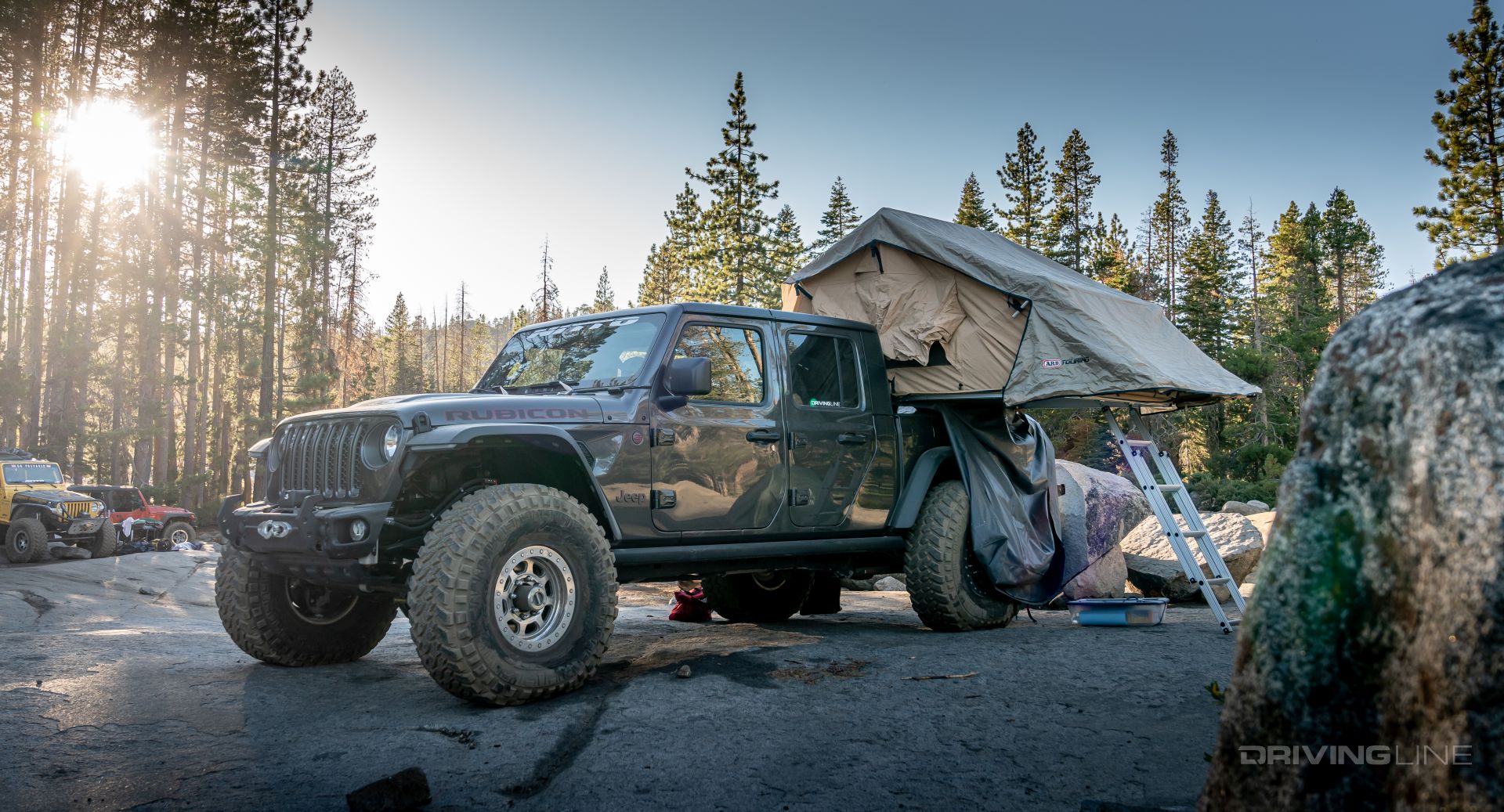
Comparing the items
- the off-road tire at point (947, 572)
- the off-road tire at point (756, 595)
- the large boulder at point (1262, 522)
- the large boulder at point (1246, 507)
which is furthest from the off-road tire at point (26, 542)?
the large boulder at point (1246, 507)

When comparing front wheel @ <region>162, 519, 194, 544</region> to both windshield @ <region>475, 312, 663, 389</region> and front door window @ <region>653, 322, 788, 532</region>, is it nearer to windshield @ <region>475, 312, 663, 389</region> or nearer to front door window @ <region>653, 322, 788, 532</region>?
windshield @ <region>475, 312, 663, 389</region>

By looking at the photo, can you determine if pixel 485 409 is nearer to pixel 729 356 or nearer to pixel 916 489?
pixel 729 356

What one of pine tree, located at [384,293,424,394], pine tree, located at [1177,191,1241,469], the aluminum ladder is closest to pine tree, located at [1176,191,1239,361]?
pine tree, located at [1177,191,1241,469]

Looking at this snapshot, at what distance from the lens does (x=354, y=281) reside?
172 feet

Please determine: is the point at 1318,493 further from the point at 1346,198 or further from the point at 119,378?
the point at 1346,198

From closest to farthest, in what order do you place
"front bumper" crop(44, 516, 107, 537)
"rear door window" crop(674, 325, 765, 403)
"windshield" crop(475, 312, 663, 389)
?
"windshield" crop(475, 312, 663, 389) < "rear door window" crop(674, 325, 765, 403) < "front bumper" crop(44, 516, 107, 537)

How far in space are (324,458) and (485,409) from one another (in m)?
0.99

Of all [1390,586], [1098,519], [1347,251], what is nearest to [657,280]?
[1347,251]

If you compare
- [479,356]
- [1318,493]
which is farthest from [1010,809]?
[479,356]

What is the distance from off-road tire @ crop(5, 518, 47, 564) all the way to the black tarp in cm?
1953

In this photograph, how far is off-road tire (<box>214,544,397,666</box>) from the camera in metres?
5.30

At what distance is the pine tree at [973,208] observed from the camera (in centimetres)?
4644

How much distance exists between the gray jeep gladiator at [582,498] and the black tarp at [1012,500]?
0.17 metres

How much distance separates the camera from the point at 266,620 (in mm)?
5324
